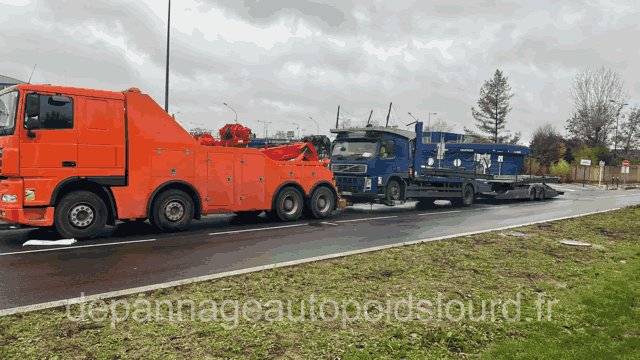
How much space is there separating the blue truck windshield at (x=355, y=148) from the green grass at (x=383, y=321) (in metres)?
8.64

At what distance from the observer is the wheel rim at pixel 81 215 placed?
8.65m

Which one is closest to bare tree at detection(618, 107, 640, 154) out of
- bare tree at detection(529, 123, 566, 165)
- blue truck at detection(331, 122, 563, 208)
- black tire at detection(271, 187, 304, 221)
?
bare tree at detection(529, 123, 566, 165)

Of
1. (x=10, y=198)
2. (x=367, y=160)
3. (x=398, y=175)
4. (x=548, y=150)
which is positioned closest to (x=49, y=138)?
(x=10, y=198)

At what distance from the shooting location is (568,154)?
213ft

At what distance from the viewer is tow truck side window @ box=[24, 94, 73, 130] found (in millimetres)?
8141

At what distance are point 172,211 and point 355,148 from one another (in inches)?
306

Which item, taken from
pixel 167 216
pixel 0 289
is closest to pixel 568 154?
pixel 167 216

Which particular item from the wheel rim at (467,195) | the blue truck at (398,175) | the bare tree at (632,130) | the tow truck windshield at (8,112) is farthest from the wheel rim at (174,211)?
the bare tree at (632,130)

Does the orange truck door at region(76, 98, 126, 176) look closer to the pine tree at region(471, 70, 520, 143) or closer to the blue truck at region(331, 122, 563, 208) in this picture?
the blue truck at region(331, 122, 563, 208)

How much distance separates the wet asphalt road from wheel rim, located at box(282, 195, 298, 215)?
432mm

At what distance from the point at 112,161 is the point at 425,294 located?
278 inches

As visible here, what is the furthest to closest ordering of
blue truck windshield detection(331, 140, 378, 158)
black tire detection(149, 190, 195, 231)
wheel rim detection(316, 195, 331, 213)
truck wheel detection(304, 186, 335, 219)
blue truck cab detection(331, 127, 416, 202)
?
1. blue truck windshield detection(331, 140, 378, 158)
2. blue truck cab detection(331, 127, 416, 202)
3. wheel rim detection(316, 195, 331, 213)
4. truck wheel detection(304, 186, 335, 219)
5. black tire detection(149, 190, 195, 231)

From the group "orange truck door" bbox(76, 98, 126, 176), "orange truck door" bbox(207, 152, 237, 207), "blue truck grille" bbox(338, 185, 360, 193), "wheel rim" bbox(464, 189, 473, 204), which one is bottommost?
"wheel rim" bbox(464, 189, 473, 204)

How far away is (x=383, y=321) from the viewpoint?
14.1 feet
